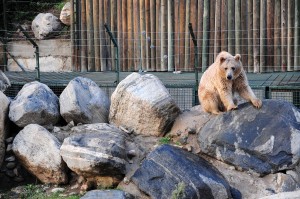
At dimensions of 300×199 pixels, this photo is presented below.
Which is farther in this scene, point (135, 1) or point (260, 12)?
point (135, 1)

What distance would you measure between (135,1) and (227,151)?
23.1 ft

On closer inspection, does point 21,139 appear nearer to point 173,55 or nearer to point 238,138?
point 238,138

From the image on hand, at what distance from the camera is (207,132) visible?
917 centimetres

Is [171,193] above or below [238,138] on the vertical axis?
below

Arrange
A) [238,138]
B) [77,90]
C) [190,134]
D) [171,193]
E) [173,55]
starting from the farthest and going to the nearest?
[173,55]
[77,90]
[190,134]
[238,138]
[171,193]

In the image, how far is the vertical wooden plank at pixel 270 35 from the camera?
13435 millimetres

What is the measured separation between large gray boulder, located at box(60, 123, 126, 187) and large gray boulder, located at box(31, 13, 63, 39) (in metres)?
8.55

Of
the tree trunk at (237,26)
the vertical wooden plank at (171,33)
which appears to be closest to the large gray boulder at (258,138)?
the tree trunk at (237,26)

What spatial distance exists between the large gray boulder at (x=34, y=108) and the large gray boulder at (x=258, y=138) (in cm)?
266

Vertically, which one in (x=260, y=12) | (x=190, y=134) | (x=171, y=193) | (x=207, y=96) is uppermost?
(x=260, y=12)

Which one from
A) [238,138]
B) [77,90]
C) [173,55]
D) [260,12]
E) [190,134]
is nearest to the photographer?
[238,138]

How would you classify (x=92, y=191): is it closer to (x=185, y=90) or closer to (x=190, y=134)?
(x=190, y=134)

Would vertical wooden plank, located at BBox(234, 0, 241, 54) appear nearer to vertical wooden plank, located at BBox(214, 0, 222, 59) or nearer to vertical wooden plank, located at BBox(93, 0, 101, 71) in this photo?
vertical wooden plank, located at BBox(214, 0, 222, 59)

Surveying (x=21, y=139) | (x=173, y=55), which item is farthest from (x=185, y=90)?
(x=21, y=139)
